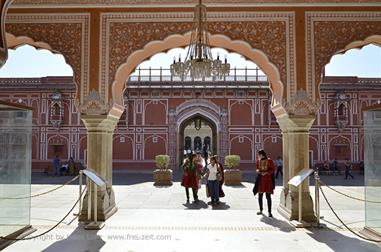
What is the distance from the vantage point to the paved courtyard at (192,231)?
15.5 feet

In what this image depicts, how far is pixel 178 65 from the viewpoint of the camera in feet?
15.3

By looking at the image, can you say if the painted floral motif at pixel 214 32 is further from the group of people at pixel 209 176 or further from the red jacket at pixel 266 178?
the group of people at pixel 209 176

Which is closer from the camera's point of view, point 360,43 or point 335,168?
point 360,43

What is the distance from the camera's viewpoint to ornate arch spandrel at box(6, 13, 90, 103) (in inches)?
253

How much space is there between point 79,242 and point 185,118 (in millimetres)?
14464

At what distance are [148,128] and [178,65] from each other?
14828 mm

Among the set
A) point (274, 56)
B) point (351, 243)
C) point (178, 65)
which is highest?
point (274, 56)

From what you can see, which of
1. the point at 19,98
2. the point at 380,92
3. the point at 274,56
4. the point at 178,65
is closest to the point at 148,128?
the point at 19,98

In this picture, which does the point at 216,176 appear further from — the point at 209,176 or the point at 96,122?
the point at 96,122

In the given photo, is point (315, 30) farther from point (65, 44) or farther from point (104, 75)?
point (65, 44)

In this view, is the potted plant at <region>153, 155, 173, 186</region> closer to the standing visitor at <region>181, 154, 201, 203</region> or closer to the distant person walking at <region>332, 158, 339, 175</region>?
the standing visitor at <region>181, 154, 201, 203</region>

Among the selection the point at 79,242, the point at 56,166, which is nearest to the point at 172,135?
the point at 56,166

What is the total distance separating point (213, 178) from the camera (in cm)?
788

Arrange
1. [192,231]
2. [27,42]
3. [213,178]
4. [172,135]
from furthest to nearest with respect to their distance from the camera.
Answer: [172,135], [213,178], [27,42], [192,231]
